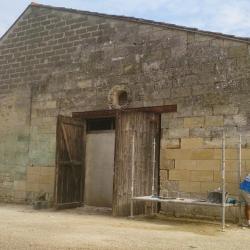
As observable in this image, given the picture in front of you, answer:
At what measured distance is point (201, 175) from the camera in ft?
31.4

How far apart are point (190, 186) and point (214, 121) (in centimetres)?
146

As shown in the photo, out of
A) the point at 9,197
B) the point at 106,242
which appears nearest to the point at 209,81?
the point at 106,242

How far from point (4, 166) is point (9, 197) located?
936mm

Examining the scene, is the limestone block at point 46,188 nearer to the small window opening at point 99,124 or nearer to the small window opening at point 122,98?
the small window opening at point 99,124

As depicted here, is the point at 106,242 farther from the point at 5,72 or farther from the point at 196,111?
the point at 5,72

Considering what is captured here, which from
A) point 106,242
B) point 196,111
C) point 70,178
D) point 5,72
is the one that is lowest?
point 106,242

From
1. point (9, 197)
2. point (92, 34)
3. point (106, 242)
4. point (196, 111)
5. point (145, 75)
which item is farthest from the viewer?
point (9, 197)

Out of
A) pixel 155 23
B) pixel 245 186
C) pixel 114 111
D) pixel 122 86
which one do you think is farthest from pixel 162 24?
pixel 245 186

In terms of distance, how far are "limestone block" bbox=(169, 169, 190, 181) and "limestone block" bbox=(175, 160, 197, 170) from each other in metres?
0.09

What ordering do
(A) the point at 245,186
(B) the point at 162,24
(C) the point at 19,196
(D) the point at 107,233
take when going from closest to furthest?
(D) the point at 107,233 < (A) the point at 245,186 < (B) the point at 162,24 < (C) the point at 19,196

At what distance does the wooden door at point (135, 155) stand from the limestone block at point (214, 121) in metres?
1.23

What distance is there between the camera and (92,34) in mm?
12094

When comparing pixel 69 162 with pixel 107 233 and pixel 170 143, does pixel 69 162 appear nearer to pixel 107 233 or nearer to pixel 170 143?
pixel 170 143

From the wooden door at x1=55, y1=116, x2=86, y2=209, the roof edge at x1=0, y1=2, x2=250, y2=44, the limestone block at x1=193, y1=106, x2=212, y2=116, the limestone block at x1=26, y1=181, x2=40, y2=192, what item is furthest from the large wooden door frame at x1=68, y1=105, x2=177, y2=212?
the limestone block at x1=26, y1=181, x2=40, y2=192
